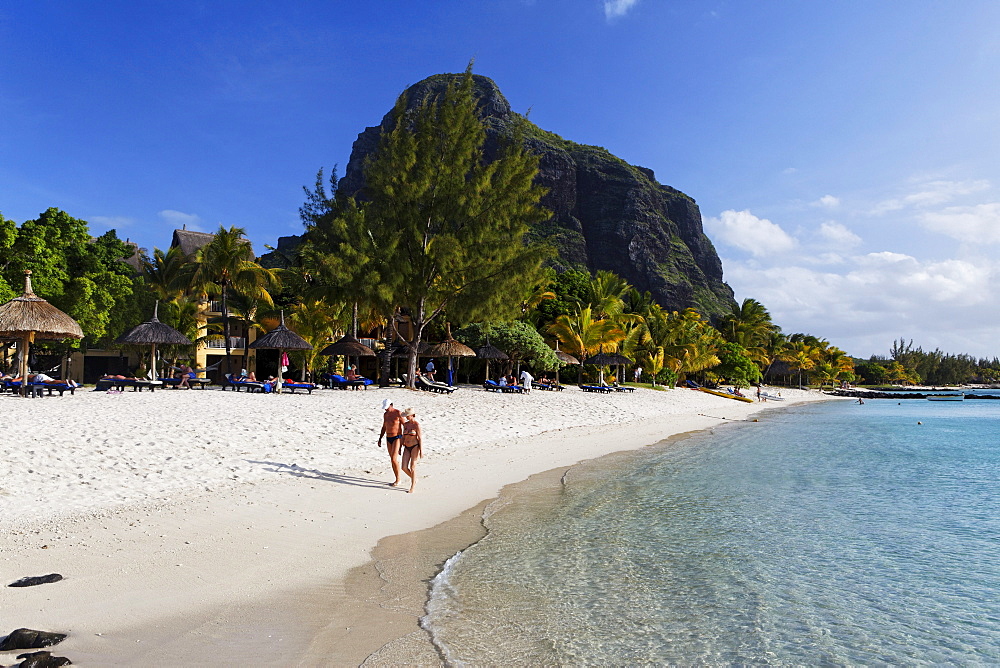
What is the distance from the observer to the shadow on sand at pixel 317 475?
9.66 metres

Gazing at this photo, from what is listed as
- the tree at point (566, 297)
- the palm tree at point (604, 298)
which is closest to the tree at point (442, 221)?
the tree at point (566, 297)

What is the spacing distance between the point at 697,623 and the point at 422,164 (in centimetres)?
2255

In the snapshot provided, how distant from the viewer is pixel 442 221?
1000 inches

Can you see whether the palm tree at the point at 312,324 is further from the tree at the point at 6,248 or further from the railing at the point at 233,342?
the tree at the point at 6,248

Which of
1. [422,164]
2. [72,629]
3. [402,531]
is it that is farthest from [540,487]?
Result: [422,164]

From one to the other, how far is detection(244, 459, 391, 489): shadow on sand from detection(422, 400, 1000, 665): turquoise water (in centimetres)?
230

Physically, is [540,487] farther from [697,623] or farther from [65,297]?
[65,297]

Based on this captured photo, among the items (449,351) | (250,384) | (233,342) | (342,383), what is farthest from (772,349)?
(250,384)

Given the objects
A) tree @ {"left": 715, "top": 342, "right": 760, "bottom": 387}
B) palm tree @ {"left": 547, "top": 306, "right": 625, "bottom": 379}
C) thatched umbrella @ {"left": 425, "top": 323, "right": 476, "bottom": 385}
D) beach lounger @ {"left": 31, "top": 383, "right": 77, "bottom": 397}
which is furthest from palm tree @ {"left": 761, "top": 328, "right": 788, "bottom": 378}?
beach lounger @ {"left": 31, "top": 383, "right": 77, "bottom": 397}

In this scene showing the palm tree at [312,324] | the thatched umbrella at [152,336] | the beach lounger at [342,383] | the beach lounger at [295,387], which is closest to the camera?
the thatched umbrella at [152,336]

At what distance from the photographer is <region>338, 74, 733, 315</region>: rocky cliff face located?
4254 inches

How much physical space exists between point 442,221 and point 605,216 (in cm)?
9403

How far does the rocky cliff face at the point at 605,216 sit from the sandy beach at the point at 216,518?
86591 mm

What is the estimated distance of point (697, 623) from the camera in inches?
205
